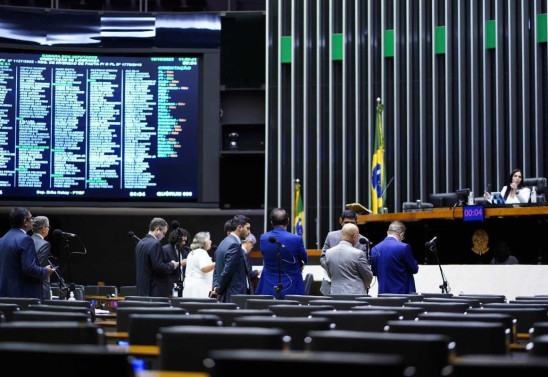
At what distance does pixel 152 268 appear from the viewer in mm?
9328

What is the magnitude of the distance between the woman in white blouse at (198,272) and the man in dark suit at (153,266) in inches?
26.2

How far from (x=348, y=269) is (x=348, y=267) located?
0.06ft

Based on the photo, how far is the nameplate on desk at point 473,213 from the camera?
11.3 m

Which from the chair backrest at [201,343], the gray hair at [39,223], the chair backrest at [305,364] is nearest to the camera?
the chair backrest at [305,364]

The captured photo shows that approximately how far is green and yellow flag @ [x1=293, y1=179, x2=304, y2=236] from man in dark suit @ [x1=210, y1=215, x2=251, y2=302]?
25.7ft

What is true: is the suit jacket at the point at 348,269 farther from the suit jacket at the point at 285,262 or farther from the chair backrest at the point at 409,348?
the chair backrest at the point at 409,348

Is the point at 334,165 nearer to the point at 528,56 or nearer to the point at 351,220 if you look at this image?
the point at 528,56

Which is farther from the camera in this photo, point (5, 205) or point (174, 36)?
point (174, 36)

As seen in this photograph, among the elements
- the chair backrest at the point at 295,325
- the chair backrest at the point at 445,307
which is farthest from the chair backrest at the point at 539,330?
the chair backrest at the point at 445,307

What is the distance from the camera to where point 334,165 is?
1828 cm

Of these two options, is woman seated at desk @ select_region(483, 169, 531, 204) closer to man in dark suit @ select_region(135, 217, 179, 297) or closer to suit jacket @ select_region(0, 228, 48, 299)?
man in dark suit @ select_region(135, 217, 179, 297)

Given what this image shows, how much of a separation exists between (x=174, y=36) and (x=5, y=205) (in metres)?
4.16

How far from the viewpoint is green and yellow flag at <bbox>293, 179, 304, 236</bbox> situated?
16922 mm

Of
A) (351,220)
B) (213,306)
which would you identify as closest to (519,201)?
(351,220)
